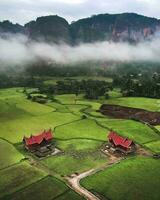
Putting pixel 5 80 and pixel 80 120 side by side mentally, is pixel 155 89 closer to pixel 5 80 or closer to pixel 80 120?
pixel 80 120

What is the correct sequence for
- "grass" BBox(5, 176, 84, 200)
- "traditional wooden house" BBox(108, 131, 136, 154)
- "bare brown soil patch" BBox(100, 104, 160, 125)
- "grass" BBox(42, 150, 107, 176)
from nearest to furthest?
"grass" BBox(5, 176, 84, 200) → "grass" BBox(42, 150, 107, 176) → "traditional wooden house" BBox(108, 131, 136, 154) → "bare brown soil patch" BBox(100, 104, 160, 125)

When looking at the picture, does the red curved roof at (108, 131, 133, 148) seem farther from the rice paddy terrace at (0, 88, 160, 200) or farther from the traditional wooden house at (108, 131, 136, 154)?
the rice paddy terrace at (0, 88, 160, 200)

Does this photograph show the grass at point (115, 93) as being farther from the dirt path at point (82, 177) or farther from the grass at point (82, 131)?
the dirt path at point (82, 177)

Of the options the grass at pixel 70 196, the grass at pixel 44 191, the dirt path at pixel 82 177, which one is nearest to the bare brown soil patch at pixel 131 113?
the dirt path at pixel 82 177

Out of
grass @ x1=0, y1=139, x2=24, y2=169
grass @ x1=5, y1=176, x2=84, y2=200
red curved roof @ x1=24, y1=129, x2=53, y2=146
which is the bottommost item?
grass @ x1=5, y1=176, x2=84, y2=200

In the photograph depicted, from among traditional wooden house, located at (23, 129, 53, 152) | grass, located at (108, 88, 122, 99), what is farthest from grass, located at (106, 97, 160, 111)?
traditional wooden house, located at (23, 129, 53, 152)

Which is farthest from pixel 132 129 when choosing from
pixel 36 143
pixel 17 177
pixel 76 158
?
pixel 17 177
